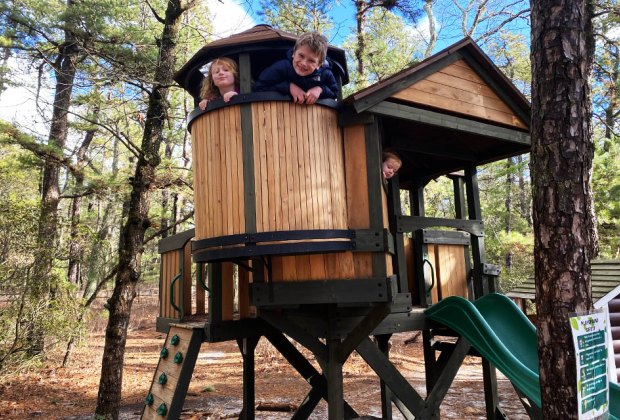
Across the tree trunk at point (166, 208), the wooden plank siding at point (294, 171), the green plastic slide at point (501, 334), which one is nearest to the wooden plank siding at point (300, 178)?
the wooden plank siding at point (294, 171)

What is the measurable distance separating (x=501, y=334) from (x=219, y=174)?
3.44 meters

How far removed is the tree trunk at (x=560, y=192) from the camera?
2.67 meters

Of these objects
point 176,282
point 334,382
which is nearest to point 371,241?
point 334,382

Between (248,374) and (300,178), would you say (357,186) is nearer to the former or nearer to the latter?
(300,178)

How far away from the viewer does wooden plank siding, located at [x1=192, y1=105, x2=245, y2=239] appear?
3.90 m

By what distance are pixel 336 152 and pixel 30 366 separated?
373 inches

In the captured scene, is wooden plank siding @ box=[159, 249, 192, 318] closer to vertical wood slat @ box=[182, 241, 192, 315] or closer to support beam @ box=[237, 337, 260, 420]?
vertical wood slat @ box=[182, 241, 192, 315]

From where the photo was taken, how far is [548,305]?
2.74 meters

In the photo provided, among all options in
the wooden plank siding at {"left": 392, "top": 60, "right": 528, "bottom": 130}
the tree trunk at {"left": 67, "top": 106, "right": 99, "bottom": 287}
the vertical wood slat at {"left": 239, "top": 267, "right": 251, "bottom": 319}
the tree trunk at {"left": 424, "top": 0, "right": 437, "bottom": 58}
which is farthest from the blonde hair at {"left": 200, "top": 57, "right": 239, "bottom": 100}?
the tree trunk at {"left": 424, "top": 0, "right": 437, "bottom": 58}

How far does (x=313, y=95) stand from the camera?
3961mm

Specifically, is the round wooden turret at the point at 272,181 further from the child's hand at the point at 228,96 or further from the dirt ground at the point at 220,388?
the dirt ground at the point at 220,388

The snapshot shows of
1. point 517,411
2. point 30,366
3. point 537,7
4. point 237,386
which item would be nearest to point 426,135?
point 537,7

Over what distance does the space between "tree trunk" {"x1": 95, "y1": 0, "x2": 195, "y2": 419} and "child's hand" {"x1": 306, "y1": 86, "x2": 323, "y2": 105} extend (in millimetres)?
3923

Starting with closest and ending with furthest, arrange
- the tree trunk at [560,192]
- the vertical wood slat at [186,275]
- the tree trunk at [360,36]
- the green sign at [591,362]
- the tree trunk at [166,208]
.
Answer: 1. the green sign at [591,362]
2. the tree trunk at [560,192]
3. the vertical wood slat at [186,275]
4. the tree trunk at [360,36]
5. the tree trunk at [166,208]
